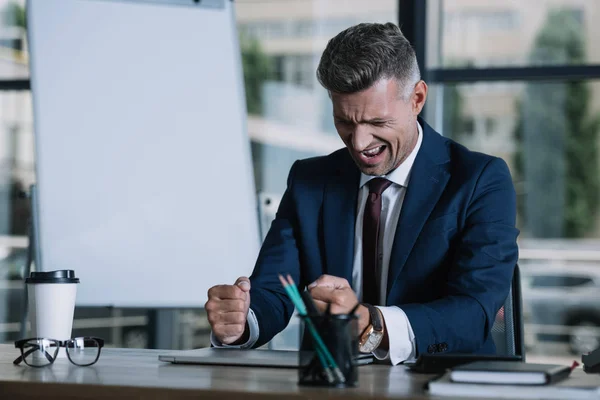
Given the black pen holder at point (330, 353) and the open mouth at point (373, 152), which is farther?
the open mouth at point (373, 152)

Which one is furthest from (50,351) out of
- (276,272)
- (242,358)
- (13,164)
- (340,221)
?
(13,164)

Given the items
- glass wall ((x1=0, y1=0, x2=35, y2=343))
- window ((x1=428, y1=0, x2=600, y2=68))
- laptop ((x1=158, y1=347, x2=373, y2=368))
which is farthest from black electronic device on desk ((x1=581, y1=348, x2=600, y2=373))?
glass wall ((x1=0, y1=0, x2=35, y2=343))

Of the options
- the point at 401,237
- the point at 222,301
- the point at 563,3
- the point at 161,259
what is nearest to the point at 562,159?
the point at 563,3

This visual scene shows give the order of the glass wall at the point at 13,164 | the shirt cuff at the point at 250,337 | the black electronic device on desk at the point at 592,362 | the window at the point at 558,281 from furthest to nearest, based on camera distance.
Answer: the glass wall at the point at 13,164 < the window at the point at 558,281 < the shirt cuff at the point at 250,337 < the black electronic device on desk at the point at 592,362

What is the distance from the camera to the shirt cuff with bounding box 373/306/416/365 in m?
1.56

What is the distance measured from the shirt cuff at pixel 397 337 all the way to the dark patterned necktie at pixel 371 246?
0.38m

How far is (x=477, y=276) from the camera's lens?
5.88 feet

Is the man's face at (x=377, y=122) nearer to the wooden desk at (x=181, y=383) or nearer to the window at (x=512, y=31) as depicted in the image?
the wooden desk at (x=181, y=383)

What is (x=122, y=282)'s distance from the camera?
324 centimetres

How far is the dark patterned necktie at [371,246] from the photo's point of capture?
2.00 metres

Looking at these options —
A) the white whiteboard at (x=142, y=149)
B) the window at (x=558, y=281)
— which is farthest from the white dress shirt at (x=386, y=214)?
the window at (x=558, y=281)

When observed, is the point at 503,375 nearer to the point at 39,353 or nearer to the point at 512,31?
the point at 39,353

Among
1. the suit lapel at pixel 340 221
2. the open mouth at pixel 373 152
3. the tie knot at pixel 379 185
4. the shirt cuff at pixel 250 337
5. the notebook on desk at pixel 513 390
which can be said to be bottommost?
the shirt cuff at pixel 250 337

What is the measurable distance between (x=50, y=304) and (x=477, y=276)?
0.90 m
